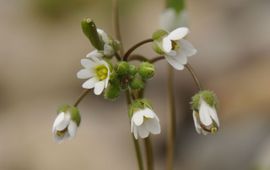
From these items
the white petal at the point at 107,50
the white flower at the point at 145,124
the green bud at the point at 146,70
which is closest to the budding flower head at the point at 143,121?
the white flower at the point at 145,124

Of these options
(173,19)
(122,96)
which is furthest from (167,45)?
(122,96)

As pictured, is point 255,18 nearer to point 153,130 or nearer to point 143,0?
point 143,0

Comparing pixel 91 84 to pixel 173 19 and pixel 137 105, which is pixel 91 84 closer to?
pixel 137 105

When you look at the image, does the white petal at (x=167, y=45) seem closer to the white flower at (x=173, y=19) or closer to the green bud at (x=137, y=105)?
the green bud at (x=137, y=105)

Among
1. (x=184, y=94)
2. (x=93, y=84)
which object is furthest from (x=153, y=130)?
(x=184, y=94)

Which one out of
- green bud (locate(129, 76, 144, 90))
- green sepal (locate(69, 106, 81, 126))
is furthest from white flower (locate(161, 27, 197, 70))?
green sepal (locate(69, 106, 81, 126))

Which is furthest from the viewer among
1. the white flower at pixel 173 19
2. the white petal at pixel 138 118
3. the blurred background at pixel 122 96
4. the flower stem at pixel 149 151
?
the blurred background at pixel 122 96
